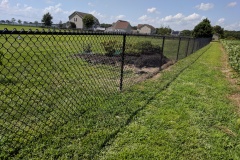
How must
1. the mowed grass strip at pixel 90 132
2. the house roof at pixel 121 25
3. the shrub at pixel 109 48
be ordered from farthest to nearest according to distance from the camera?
the house roof at pixel 121 25 < the shrub at pixel 109 48 < the mowed grass strip at pixel 90 132

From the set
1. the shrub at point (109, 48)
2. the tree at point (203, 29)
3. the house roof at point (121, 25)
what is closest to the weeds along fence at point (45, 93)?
the shrub at point (109, 48)

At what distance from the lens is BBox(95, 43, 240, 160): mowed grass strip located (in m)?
2.72

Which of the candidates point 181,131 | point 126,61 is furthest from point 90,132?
point 126,61

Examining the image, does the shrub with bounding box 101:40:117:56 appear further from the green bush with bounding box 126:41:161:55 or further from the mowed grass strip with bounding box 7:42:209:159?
the mowed grass strip with bounding box 7:42:209:159

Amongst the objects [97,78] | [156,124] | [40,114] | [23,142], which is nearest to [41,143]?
[23,142]

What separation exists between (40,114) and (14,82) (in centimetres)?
196

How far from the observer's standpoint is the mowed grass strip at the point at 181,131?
107 inches

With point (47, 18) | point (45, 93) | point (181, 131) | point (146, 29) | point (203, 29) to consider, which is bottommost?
point (181, 131)

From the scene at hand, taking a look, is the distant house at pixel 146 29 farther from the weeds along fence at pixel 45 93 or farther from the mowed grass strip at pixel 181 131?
the mowed grass strip at pixel 181 131

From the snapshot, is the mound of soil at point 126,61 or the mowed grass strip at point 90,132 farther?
the mound of soil at point 126,61

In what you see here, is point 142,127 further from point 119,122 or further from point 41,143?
point 41,143

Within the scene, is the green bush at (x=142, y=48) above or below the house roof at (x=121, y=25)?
below

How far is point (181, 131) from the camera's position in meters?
3.28

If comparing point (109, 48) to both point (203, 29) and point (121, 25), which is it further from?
point (121, 25)
